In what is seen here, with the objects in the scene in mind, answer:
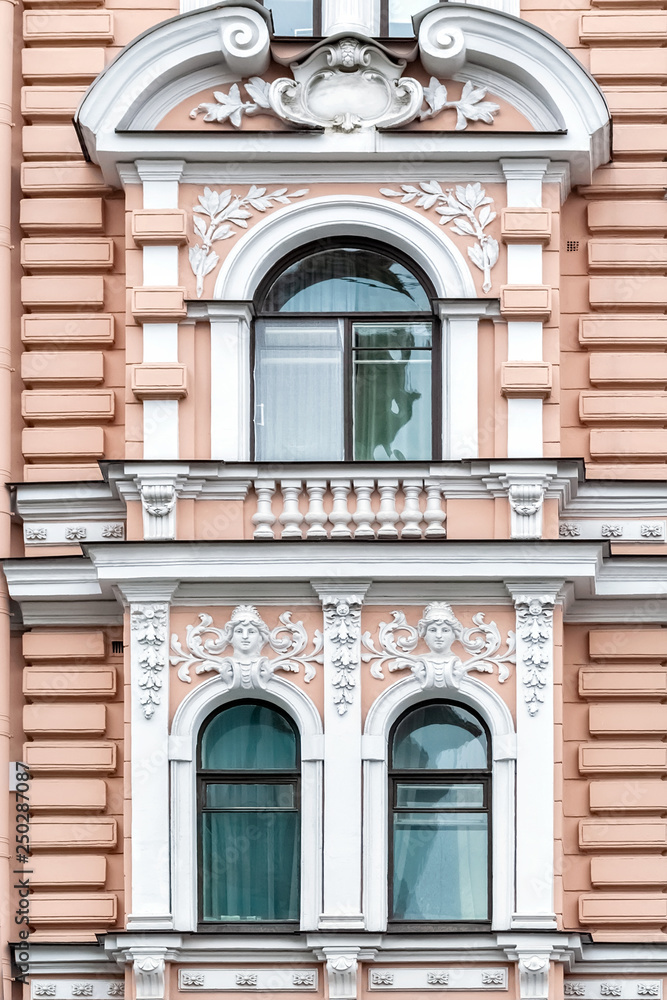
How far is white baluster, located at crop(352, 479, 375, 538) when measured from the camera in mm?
16328

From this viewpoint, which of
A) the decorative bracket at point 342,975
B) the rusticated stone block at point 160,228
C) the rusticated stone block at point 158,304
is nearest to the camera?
the decorative bracket at point 342,975

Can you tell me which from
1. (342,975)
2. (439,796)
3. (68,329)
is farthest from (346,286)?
(342,975)

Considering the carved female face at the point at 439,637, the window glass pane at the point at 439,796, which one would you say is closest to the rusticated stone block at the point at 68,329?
the carved female face at the point at 439,637

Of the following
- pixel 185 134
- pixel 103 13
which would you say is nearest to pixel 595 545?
pixel 185 134

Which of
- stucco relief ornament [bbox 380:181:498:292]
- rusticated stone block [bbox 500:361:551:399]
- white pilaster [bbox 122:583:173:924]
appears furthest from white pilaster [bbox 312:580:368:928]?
stucco relief ornament [bbox 380:181:498:292]

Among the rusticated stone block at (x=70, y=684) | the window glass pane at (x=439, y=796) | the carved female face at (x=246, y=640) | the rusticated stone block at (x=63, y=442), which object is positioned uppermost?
the rusticated stone block at (x=63, y=442)

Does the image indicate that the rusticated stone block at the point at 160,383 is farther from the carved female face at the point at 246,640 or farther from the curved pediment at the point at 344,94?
the carved female face at the point at 246,640

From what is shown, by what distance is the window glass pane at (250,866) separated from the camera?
16.1 metres

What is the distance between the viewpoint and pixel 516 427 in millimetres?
16609

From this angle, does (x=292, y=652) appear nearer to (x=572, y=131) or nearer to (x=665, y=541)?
(x=665, y=541)

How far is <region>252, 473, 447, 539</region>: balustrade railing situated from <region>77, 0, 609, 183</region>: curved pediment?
259 centimetres

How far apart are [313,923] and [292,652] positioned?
6.41 feet

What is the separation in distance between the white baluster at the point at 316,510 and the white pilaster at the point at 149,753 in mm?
1125

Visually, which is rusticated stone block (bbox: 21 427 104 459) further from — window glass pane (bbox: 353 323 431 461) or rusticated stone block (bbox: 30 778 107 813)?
rusticated stone block (bbox: 30 778 107 813)
